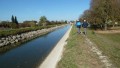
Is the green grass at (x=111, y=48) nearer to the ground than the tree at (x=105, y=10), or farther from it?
nearer to the ground

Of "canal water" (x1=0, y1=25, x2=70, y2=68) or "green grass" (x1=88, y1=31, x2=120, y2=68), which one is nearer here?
"green grass" (x1=88, y1=31, x2=120, y2=68)

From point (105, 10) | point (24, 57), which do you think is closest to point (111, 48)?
point (24, 57)

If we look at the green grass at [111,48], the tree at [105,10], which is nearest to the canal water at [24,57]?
the green grass at [111,48]

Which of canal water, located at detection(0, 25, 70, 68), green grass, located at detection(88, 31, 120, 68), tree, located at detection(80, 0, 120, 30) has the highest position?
tree, located at detection(80, 0, 120, 30)

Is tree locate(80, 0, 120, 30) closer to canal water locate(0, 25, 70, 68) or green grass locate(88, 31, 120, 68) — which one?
green grass locate(88, 31, 120, 68)

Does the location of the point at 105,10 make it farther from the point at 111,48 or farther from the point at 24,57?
the point at 24,57

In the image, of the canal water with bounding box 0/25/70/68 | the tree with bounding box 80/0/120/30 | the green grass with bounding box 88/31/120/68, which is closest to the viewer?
the green grass with bounding box 88/31/120/68

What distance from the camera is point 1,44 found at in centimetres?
3194

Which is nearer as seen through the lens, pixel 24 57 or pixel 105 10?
pixel 24 57

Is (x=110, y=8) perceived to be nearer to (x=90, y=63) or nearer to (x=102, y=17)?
(x=102, y=17)

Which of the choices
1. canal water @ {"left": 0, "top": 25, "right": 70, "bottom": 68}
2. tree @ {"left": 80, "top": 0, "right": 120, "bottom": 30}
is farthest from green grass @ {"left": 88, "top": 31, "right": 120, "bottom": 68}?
tree @ {"left": 80, "top": 0, "right": 120, "bottom": 30}

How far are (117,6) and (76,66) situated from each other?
48445 millimetres

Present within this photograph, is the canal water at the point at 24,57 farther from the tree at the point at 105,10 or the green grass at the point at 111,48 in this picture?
the tree at the point at 105,10

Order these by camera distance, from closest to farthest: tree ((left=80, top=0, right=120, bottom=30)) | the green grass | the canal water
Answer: the green grass
the canal water
tree ((left=80, top=0, right=120, bottom=30))
